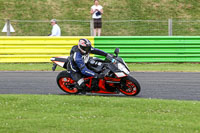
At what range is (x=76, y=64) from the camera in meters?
9.51

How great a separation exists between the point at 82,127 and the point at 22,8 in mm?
20517

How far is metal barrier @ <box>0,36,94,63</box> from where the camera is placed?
1584 cm

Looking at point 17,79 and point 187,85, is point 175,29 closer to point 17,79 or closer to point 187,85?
point 187,85

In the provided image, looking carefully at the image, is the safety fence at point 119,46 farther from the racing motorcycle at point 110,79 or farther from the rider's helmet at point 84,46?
the rider's helmet at point 84,46

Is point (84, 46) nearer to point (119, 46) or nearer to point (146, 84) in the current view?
point (146, 84)

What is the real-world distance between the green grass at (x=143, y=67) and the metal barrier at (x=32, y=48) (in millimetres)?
234

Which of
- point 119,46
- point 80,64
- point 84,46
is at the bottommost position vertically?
point 119,46

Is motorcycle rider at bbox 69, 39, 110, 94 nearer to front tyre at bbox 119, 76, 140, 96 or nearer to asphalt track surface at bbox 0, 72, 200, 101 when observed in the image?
front tyre at bbox 119, 76, 140, 96

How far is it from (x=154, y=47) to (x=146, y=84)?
486cm

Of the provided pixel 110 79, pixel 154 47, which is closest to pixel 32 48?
pixel 154 47

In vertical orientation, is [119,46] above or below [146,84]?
above

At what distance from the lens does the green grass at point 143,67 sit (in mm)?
14484

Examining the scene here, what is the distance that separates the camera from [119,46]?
52.2 ft

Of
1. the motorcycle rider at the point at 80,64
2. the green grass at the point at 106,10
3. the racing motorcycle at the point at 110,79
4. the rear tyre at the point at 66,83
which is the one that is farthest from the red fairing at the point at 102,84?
the green grass at the point at 106,10
